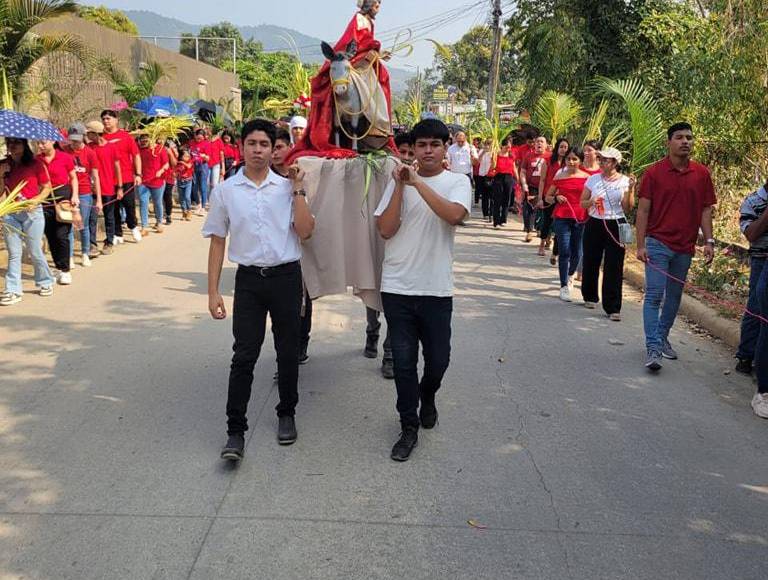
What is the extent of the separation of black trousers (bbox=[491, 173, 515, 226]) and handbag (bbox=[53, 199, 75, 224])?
848cm

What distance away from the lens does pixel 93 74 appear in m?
15.9

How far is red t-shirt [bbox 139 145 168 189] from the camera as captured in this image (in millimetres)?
12258

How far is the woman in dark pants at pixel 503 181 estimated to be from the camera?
14.4 meters

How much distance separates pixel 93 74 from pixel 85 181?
24.4 feet

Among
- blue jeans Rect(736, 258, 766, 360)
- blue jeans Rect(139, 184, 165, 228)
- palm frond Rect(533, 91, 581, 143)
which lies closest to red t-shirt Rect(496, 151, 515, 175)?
palm frond Rect(533, 91, 581, 143)

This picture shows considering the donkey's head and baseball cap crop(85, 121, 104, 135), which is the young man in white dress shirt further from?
baseball cap crop(85, 121, 104, 135)

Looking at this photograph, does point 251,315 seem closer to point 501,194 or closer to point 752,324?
point 752,324

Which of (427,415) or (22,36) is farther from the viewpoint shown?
(22,36)

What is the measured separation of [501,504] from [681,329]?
447 cm

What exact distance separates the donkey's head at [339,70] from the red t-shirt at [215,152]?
12.2 metres

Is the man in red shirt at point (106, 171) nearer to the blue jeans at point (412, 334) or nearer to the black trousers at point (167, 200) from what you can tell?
the black trousers at point (167, 200)

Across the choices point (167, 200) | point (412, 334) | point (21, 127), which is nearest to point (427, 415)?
point (412, 334)

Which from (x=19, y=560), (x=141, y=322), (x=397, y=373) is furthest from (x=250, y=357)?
(x=141, y=322)

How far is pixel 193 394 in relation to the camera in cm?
536
